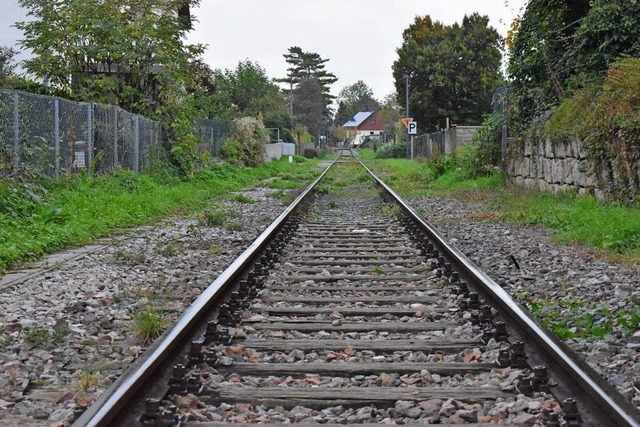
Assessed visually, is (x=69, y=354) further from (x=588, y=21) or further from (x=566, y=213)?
(x=588, y=21)

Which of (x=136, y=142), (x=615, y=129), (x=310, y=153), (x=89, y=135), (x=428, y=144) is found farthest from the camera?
(x=310, y=153)

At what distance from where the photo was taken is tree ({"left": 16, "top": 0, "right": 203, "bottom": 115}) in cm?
1814

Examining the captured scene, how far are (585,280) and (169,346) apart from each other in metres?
3.80

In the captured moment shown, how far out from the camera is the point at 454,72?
179 feet

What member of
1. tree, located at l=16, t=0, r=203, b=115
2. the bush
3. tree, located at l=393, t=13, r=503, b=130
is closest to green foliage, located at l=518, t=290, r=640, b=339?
tree, located at l=16, t=0, r=203, b=115

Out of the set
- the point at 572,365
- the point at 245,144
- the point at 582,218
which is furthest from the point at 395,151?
the point at 572,365

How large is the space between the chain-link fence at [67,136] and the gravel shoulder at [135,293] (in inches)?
98.7

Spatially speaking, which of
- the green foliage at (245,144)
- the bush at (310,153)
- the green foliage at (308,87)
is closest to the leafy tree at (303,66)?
the green foliage at (308,87)

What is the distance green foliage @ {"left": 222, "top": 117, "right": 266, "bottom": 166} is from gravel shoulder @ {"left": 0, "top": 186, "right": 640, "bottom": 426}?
1604 cm

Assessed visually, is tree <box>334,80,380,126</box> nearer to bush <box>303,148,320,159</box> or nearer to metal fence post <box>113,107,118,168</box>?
bush <box>303,148,320,159</box>

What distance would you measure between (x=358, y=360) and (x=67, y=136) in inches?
439

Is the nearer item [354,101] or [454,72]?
[454,72]

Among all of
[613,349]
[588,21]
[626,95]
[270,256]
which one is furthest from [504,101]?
[613,349]

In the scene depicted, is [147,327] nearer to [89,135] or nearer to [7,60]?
[89,135]
